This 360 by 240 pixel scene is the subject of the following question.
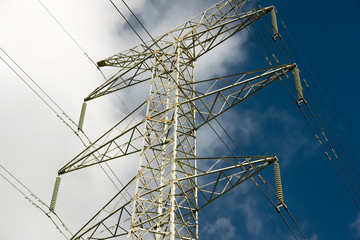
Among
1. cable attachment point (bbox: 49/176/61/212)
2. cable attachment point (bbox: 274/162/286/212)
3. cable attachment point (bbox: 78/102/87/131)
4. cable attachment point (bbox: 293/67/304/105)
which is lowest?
cable attachment point (bbox: 274/162/286/212)

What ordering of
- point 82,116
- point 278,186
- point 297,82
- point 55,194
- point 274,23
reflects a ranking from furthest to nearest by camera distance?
point 82,116 < point 274,23 < point 55,194 < point 297,82 < point 278,186

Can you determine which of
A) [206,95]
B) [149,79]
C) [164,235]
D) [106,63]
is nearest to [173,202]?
[164,235]

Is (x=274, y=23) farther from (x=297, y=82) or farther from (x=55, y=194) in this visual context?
(x=55, y=194)

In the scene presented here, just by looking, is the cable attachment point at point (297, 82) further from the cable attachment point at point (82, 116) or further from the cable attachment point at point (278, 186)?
the cable attachment point at point (82, 116)

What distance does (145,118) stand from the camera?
18203 mm

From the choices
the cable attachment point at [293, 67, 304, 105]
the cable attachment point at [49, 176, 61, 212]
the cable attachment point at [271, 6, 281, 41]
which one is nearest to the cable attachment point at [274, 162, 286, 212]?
the cable attachment point at [293, 67, 304, 105]

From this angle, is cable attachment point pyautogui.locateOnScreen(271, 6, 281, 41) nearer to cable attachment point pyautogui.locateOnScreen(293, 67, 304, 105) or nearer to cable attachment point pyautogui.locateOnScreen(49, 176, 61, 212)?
cable attachment point pyautogui.locateOnScreen(293, 67, 304, 105)

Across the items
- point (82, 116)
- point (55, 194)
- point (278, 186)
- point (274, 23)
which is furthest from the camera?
point (82, 116)

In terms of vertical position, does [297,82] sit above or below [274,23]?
below

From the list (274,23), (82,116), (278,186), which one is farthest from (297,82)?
(82,116)

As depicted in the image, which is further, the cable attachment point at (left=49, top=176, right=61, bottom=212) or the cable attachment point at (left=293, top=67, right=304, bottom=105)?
the cable attachment point at (left=49, top=176, right=61, bottom=212)

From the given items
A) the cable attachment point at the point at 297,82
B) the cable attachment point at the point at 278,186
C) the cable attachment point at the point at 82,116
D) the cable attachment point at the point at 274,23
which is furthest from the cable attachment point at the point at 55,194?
the cable attachment point at the point at 274,23

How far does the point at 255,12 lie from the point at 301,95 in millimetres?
4077

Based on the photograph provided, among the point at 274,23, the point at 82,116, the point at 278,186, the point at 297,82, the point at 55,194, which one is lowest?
the point at 278,186
